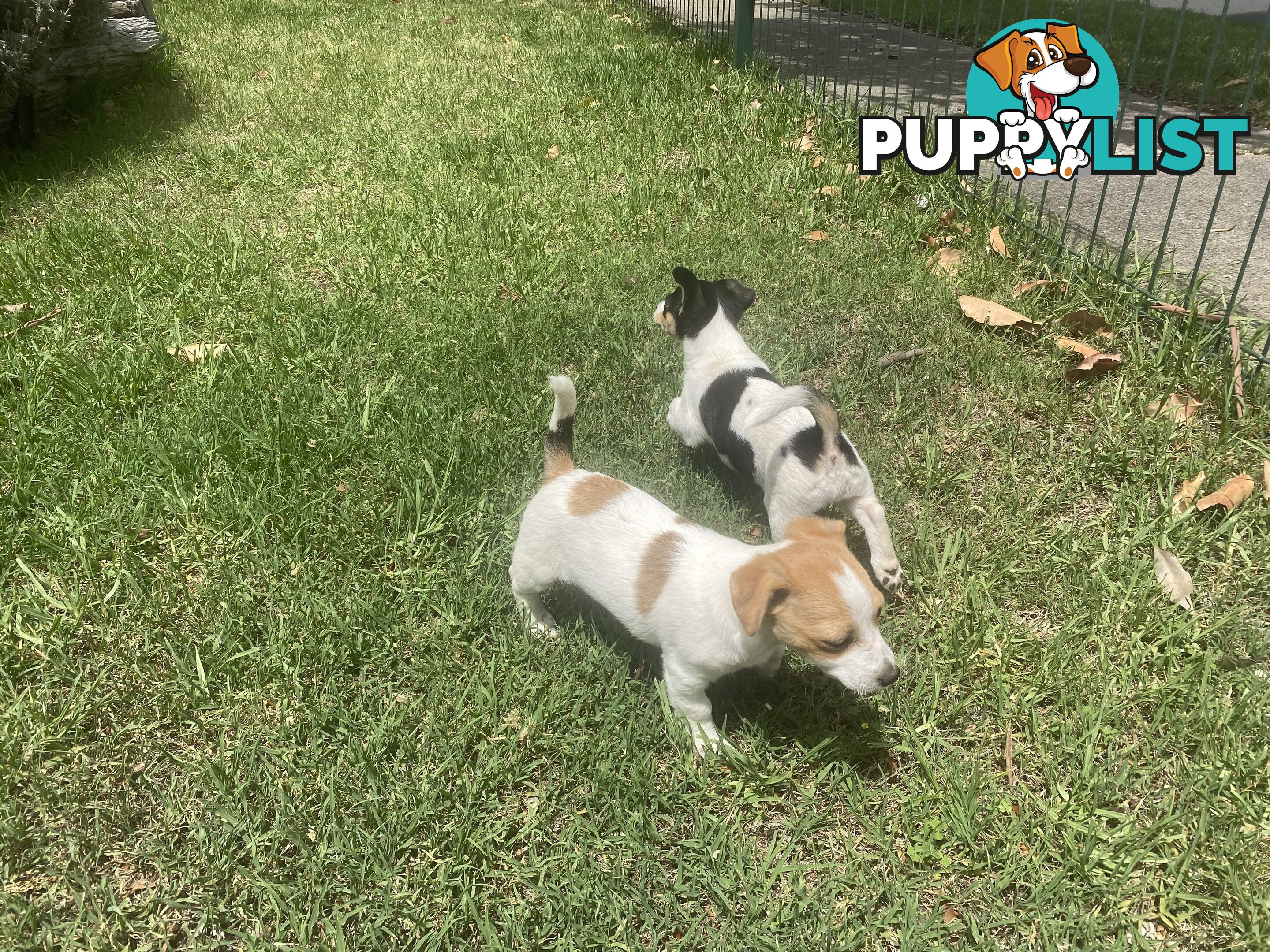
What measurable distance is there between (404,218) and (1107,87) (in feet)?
14.1

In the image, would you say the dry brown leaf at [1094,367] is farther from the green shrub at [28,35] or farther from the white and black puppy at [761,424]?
the green shrub at [28,35]

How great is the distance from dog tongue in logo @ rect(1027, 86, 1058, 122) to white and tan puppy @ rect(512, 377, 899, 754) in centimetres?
357

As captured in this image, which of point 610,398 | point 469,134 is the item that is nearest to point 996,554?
point 610,398

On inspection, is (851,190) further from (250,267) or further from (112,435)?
(112,435)

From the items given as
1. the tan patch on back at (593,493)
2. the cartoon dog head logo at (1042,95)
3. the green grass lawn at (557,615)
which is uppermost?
the cartoon dog head logo at (1042,95)

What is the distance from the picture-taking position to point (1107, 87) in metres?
4.89

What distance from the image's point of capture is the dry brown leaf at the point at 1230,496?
2.64m

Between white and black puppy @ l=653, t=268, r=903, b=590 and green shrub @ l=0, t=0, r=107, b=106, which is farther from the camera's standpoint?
green shrub @ l=0, t=0, r=107, b=106

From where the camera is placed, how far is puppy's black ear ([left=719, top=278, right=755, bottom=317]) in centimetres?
317

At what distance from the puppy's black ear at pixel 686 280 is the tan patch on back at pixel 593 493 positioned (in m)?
1.01

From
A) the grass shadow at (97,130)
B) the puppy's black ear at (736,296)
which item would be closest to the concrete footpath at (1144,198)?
the puppy's black ear at (736,296)

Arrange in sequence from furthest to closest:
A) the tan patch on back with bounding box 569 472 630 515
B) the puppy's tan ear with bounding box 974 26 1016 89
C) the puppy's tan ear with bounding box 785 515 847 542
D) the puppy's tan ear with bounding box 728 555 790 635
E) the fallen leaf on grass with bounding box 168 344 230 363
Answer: the puppy's tan ear with bounding box 974 26 1016 89 < the fallen leaf on grass with bounding box 168 344 230 363 < the tan patch on back with bounding box 569 472 630 515 < the puppy's tan ear with bounding box 785 515 847 542 < the puppy's tan ear with bounding box 728 555 790 635

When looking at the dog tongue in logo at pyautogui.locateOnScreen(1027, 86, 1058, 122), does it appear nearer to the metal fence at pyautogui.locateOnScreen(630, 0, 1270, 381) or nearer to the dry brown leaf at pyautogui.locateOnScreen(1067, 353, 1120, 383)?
the metal fence at pyautogui.locateOnScreen(630, 0, 1270, 381)

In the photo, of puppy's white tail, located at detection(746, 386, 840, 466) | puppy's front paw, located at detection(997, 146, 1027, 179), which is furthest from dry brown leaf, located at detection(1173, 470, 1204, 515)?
puppy's front paw, located at detection(997, 146, 1027, 179)
